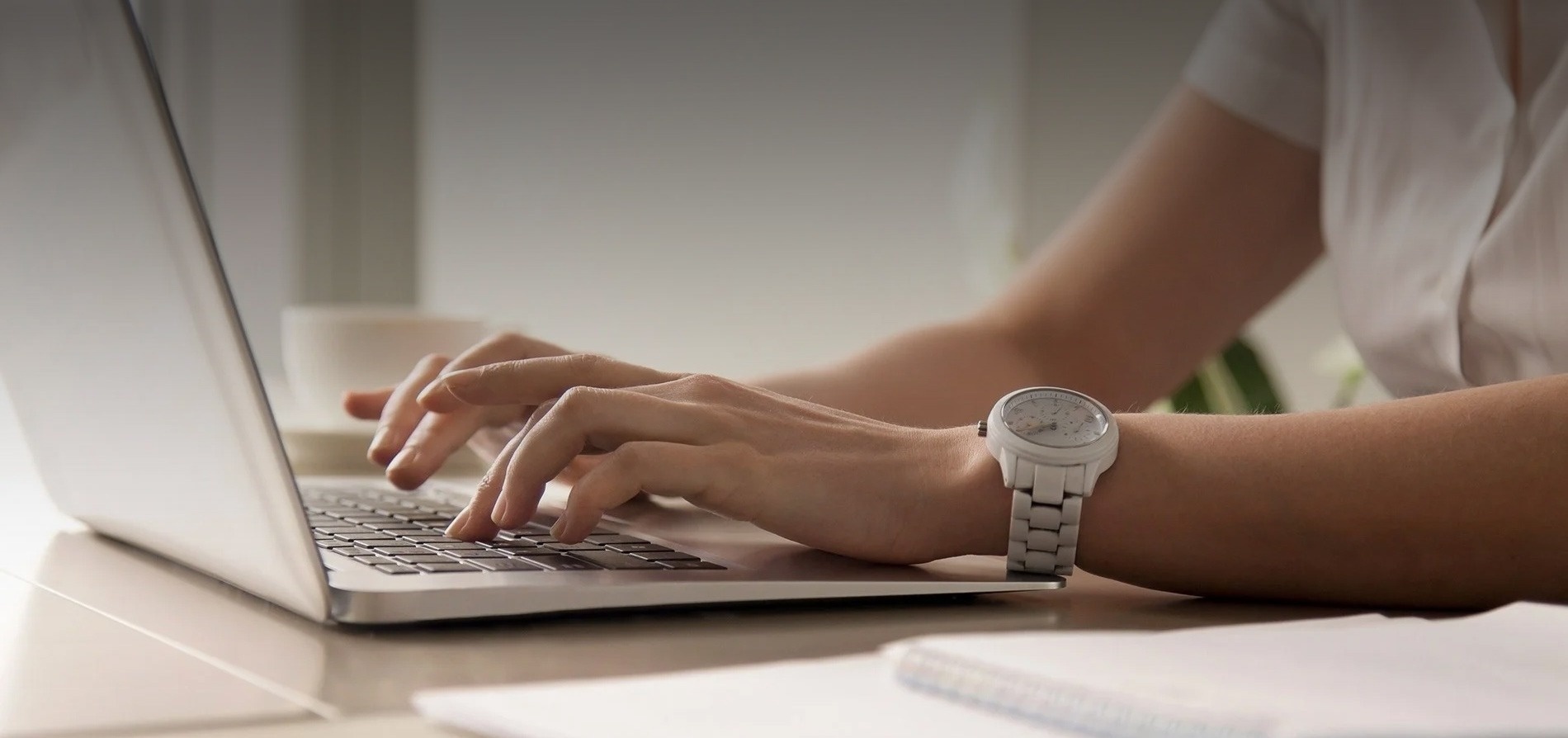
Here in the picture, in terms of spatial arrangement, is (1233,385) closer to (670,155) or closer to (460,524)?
(670,155)

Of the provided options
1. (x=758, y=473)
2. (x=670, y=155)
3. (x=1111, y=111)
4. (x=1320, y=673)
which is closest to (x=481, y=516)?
(x=758, y=473)

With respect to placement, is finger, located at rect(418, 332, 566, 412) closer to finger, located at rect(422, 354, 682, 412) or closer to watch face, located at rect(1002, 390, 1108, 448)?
finger, located at rect(422, 354, 682, 412)

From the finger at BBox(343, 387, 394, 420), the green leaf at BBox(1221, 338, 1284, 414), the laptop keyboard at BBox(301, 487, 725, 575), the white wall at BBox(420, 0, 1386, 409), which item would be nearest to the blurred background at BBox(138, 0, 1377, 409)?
the white wall at BBox(420, 0, 1386, 409)

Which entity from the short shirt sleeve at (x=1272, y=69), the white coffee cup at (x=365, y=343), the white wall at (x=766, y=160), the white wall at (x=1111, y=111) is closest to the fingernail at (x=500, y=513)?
the white coffee cup at (x=365, y=343)

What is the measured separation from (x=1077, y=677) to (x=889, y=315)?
7.89ft

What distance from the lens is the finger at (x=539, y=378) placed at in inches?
23.6

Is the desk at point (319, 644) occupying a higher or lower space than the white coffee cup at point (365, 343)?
lower

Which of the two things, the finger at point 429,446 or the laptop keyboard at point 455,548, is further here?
the finger at point 429,446

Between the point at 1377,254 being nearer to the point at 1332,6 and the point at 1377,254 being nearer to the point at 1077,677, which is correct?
the point at 1332,6

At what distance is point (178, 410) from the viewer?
0.41 metres

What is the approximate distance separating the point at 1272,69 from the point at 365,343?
29.1 inches

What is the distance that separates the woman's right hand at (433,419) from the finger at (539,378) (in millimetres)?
70

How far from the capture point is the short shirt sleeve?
38.5 inches

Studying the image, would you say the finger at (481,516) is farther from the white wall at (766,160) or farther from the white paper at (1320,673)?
the white wall at (766,160)
